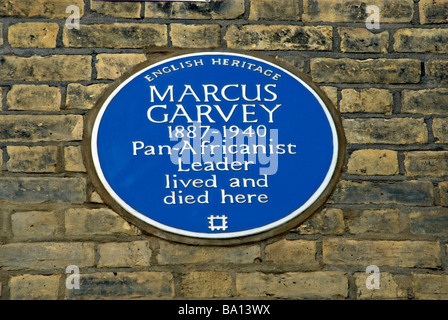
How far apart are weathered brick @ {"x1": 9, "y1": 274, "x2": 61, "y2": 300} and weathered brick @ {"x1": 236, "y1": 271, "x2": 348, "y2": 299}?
0.71m

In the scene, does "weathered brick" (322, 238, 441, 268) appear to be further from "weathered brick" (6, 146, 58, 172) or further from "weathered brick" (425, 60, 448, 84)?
"weathered brick" (6, 146, 58, 172)

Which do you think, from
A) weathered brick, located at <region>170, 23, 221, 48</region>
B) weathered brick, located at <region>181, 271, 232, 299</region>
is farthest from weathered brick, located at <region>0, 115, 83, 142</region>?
weathered brick, located at <region>181, 271, 232, 299</region>

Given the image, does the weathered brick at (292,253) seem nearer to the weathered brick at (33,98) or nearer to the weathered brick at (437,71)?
the weathered brick at (437,71)

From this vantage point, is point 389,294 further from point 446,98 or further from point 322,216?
point 446,98

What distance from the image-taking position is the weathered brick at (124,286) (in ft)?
7.80

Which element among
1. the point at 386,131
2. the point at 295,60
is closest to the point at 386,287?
the point at 386,131

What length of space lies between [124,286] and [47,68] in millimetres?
958

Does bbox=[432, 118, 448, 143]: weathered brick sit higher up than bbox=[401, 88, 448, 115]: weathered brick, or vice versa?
bbox=[401, 88, 448, 115]: weathered brick

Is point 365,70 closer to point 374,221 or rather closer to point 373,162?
point 373,162

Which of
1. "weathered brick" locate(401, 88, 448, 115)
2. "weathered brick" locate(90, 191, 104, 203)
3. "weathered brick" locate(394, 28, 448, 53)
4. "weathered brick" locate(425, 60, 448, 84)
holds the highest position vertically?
"weathered brick" locate(394, 28, 448, 53)

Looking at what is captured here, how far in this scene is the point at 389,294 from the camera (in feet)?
7.91

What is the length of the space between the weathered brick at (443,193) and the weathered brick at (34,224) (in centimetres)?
155

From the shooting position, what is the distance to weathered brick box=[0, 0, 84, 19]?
8.55 ft

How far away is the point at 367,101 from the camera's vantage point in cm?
258
